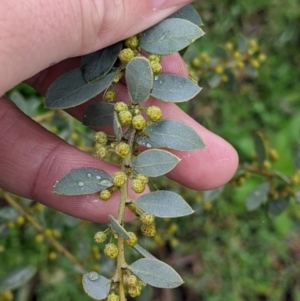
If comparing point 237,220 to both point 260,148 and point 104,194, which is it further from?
point 104,194

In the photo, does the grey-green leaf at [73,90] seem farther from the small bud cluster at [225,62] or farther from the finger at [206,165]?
the small bud cluster at [225,62]

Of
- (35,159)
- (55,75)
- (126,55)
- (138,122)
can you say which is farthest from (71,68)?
(138,122)

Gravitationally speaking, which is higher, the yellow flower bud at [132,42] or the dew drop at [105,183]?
the yellow flower bud at [132,42]

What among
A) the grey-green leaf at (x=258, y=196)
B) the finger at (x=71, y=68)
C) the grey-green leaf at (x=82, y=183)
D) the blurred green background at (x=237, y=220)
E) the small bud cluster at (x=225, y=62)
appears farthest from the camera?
the blurred green background at (x=237, y=220)

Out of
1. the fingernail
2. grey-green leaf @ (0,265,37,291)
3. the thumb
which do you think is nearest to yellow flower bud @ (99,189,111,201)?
the thumb

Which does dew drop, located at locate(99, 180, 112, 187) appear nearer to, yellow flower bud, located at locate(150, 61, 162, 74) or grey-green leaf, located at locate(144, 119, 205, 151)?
grey-green leaf, located at locate(144, 119, 205, 151)

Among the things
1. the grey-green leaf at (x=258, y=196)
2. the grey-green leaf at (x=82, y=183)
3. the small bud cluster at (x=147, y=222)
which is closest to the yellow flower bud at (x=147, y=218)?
the small bud cluster at (x=147, y=222)

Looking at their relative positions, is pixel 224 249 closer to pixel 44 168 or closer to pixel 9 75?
pixel 44 168
